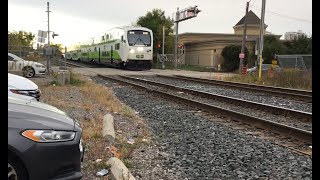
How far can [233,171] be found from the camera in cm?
555

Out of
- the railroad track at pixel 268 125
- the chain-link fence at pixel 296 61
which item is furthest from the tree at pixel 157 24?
the railroad track at pixel 268 125

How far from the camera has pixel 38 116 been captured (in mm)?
3996

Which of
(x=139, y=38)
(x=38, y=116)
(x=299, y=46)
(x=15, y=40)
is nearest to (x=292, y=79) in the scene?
(x=139, y=38)

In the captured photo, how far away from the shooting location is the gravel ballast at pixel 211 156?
546 centimetres

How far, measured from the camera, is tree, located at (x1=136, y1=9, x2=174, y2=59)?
62.1 metres

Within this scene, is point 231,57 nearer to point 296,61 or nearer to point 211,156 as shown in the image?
point 296,61

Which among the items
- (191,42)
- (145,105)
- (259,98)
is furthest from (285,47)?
(145,105)

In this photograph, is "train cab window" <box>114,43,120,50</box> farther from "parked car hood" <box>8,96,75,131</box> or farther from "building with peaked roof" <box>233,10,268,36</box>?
"building with peaked roof" <box>233,10,268,36</box>

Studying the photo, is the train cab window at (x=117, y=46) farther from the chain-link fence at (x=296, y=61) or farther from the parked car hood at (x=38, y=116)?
the parked car hood at (x=38, y=116)

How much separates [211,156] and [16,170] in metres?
3.40

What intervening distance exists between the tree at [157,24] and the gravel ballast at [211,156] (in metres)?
52.8

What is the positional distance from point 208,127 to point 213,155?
8.13 feet

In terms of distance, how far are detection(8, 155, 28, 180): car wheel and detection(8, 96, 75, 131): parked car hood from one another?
32 centimetres

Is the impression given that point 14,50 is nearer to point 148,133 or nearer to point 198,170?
point 148,133
